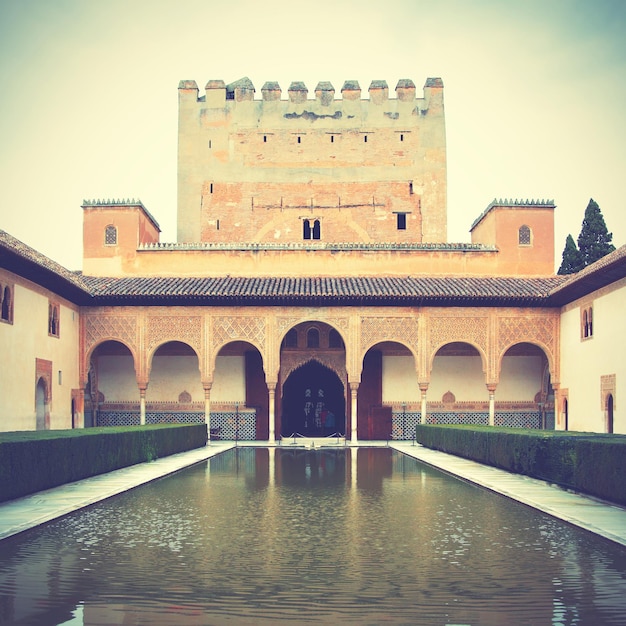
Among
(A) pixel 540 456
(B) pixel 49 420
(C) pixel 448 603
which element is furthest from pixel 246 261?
(C) pixel 448 603

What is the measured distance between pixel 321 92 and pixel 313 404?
11931mm

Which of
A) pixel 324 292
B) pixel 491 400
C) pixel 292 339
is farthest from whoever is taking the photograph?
pixel 292 339

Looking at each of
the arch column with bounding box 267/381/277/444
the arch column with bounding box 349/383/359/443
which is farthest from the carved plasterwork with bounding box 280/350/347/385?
the arch column with bounding box 267/381/277/444

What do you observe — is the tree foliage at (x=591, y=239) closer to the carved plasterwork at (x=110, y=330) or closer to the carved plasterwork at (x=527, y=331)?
the carved plasterwork at (x=527, y=331)

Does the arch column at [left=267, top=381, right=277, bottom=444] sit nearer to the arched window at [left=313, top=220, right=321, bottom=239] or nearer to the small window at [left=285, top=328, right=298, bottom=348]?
the small window at [left=285, top=328, right=298, bottom=348]

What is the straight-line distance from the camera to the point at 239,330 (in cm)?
2173

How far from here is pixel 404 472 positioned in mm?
12984

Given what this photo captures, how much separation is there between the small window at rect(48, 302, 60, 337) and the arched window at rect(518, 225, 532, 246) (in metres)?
13.2

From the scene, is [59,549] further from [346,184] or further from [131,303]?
[346,184]

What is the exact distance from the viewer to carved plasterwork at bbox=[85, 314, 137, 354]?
21.7 meters

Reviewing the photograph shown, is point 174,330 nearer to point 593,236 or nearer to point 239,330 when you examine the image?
point 239,330

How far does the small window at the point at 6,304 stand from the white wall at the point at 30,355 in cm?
15

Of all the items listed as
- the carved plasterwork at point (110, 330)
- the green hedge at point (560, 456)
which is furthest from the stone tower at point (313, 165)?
the green hedge at point (560, 456)

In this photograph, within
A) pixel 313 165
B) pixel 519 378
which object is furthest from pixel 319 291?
pixel 313 165
